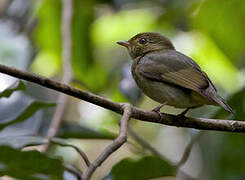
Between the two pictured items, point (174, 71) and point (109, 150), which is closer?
point (109, 150)

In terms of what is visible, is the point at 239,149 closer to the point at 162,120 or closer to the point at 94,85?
the point at 162,120

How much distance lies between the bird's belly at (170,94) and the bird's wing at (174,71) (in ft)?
0.17

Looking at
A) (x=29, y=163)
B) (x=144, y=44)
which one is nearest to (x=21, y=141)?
(x=29, y=163)

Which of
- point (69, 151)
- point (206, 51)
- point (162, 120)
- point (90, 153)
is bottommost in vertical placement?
point (90, 153)

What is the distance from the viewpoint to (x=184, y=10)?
549 centimetres

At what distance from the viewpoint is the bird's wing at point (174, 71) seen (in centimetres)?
397

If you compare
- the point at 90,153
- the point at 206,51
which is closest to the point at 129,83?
the point at 206,51

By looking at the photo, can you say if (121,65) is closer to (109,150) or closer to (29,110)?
(29,110)

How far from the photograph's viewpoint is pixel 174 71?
4.24 metres

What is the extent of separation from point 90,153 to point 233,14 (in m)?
3.70

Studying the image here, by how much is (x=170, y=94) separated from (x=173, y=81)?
0.12 meters

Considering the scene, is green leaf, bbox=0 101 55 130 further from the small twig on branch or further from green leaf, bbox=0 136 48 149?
the small twig on branch

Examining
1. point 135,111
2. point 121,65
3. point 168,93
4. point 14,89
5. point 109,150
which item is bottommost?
point 121,65

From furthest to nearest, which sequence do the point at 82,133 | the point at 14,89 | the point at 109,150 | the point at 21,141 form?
1. the point at 82,133
2. the point at 21,141
3. the point at 14,89
4. the point at 109,150
